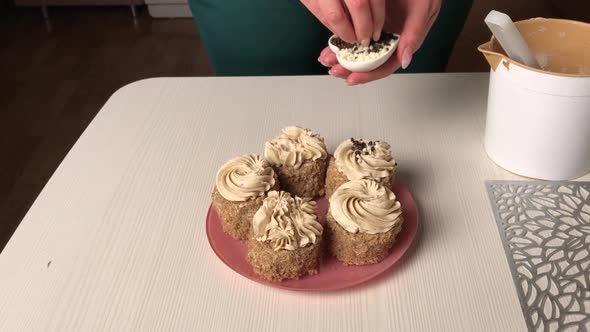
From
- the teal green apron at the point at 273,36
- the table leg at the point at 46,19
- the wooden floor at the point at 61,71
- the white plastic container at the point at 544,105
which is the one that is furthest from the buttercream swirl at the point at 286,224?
the table leg at the point at 46,19

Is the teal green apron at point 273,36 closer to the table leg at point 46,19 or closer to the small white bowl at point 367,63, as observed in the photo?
the small white bowl at point 367,63

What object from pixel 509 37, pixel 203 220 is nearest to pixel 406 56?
pixel 509 37

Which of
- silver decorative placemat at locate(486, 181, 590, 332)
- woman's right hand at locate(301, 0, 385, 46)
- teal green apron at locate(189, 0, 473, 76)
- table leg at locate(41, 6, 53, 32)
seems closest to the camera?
silver decorative placemat at locate(486, 181, 590, 332)

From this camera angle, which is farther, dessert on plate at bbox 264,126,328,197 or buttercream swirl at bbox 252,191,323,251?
dessert on plate at bbox 264,126,328,197

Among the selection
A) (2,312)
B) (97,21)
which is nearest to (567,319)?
(2,312)

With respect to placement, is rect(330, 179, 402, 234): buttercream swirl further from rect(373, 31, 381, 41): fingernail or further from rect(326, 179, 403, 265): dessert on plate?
rect(373, 31, 381, 41): fingernail

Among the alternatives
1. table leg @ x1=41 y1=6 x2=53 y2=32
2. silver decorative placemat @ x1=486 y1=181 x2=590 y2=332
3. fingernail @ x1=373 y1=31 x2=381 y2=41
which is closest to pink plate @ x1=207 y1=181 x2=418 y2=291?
silver decorative placemat @ x1=486 y1=181 x2=590 y2=332

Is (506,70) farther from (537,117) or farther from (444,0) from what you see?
(444,0)
